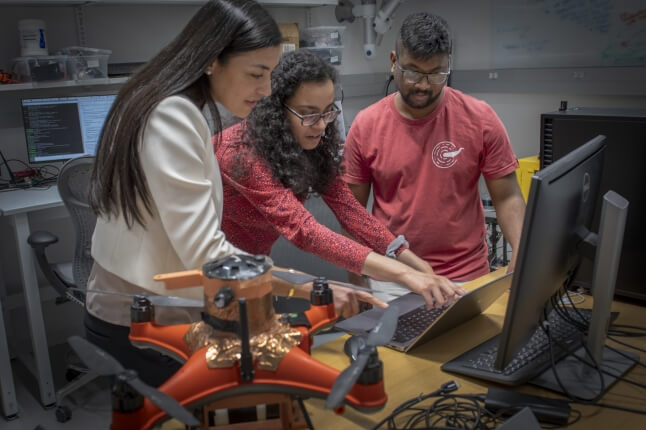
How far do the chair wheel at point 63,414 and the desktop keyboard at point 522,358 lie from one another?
1.87 meters

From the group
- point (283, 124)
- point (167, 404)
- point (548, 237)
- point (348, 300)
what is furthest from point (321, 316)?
point (283, 124)

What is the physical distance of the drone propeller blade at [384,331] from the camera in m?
0.72

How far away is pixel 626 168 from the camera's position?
1351mm

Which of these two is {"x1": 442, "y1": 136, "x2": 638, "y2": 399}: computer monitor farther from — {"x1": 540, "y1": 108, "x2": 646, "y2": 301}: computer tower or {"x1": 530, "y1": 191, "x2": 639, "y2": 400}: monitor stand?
{"x1": 540, "y1": 108, "x2": 646, "y2": 301}: computer tower

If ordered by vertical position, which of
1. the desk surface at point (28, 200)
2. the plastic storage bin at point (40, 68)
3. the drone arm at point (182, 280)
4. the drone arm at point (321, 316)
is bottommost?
the desk surface at point (28, 200)

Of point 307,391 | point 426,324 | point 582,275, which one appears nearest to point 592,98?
point 582,275

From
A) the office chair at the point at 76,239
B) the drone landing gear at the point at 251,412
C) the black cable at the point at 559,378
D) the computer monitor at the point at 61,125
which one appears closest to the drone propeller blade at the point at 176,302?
the drone landing gear at the point at 251,412

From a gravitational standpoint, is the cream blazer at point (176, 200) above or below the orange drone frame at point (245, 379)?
above

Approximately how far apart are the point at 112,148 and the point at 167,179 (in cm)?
14

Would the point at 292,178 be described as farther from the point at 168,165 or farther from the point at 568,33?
the point at 568,33

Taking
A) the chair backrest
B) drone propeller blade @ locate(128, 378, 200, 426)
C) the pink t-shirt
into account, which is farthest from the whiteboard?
drone propeller blade @ locate(128, 378, 200, 426)

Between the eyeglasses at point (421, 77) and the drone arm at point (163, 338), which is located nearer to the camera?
the drone arm at point (163, 338)

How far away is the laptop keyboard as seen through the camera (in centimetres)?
130

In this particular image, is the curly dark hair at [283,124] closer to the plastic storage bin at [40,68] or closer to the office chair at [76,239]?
the office chair at [76,239]
